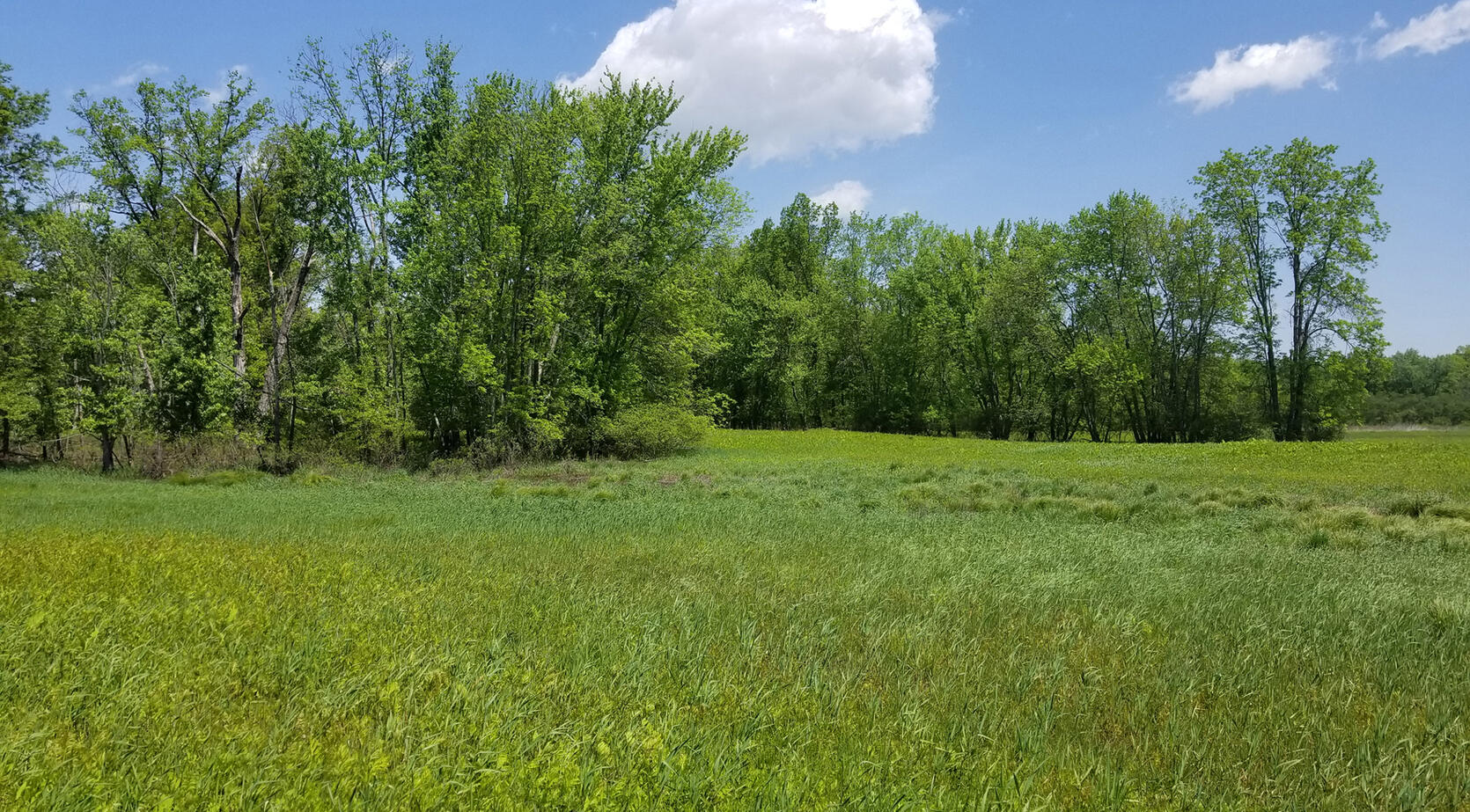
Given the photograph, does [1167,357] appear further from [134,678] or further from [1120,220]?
[134,678]

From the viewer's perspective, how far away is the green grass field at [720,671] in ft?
9.50

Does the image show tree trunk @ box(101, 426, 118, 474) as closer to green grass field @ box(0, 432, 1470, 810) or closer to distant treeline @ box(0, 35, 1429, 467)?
distant treeline @ box(0, 35, 1429, 467)

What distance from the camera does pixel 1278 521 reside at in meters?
11.9

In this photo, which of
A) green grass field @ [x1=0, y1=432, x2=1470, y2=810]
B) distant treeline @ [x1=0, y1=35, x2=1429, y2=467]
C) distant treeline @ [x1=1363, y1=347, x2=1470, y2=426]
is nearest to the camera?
green grass field @ [x1=0, y1=432, x2=1470, y2=810]

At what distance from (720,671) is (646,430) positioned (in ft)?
81.2

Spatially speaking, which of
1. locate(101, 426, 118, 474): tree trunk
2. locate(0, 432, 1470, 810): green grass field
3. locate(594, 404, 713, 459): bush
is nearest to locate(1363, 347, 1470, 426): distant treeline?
locate(594, 404, 713, 459): bush

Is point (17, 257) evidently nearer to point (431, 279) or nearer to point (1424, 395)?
point (431, 279)

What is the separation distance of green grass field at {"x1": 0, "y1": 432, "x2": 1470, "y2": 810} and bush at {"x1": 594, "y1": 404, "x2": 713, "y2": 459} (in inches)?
723

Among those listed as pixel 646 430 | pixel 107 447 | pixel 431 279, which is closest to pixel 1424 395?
pixel 646 430

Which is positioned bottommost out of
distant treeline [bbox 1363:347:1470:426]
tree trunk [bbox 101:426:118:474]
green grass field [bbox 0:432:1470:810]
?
green grass field [bbox 0:432:1470:810]

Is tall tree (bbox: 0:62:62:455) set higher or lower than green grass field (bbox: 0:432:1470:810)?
higher

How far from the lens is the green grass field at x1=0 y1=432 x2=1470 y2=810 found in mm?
2895

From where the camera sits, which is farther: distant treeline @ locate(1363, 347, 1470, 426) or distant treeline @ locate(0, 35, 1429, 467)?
distant treeline @ locate(1363, 347, 1470, 426)

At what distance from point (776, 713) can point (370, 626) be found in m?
2.95
